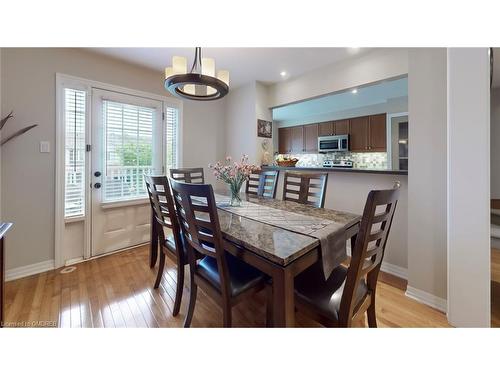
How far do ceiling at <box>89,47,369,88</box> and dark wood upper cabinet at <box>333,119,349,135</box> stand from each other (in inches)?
82.3

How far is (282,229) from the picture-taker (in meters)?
1.29

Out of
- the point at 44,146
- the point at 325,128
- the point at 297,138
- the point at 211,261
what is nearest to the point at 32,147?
the point at 44,146

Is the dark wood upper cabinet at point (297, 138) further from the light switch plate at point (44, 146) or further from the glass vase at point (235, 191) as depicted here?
the light switch plate at point (44, 146)

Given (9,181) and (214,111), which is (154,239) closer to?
(9,181)

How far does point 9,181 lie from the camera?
6.86ft

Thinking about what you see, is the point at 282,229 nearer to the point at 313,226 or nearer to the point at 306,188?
the point at 313,226

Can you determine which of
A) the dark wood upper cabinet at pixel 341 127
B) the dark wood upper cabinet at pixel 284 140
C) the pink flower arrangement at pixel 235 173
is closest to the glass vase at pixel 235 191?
the pink flower arrangement at pixel 235 173

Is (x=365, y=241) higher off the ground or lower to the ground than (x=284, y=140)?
lower

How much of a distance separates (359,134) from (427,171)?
9.85ft

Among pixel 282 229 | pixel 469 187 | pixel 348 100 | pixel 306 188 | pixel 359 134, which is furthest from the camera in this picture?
pixel 359 134

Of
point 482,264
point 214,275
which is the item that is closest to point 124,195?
point 214,275

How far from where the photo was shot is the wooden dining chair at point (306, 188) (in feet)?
6.55
